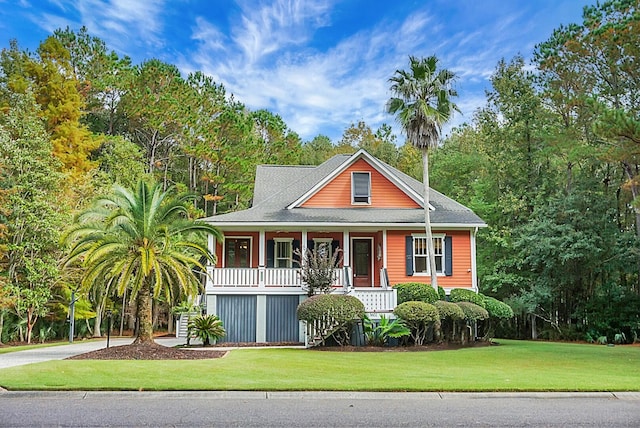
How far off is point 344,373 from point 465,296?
1080cm

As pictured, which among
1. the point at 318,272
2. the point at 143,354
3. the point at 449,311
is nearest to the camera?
the point at 143,354

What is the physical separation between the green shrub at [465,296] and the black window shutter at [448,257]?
1.63m

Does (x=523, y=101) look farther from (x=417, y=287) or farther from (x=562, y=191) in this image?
(x=417, y=287)

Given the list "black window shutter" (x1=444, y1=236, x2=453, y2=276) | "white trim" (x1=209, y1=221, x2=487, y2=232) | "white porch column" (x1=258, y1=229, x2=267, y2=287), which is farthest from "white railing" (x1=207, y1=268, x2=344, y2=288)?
"black window shutter" (x1=444, y1=236, x2=453, y2=276)

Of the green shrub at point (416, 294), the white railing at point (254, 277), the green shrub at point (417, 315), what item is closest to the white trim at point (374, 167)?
the white railing at point (254, 277)

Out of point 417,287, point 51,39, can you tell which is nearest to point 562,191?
point 417,287

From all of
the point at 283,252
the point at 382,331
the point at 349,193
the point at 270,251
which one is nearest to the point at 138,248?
the point at 382,331

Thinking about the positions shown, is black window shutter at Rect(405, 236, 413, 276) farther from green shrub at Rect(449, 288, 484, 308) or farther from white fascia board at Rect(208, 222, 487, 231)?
green shrub at Rect(449, 288, 484, 308)

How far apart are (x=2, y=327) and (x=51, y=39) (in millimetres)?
20164

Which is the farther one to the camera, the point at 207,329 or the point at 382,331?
the point at 207,329

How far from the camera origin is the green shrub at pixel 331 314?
679 inches

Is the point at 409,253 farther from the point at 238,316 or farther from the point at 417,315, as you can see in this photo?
the point at 238,316

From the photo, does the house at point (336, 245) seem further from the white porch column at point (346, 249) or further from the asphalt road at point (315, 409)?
the asphalt road at point (315, 409)

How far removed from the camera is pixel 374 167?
24.8 metres
